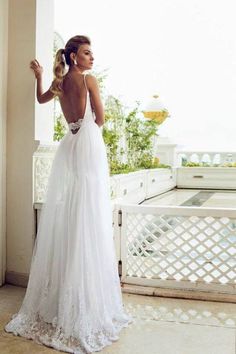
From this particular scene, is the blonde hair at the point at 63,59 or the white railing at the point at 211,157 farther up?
the blonde hair at the point at 63,59

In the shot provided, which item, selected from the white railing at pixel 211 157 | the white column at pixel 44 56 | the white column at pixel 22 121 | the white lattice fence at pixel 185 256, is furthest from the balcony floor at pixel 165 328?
the white railing at pixel 211 157

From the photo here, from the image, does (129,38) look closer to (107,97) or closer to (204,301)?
(107,97)

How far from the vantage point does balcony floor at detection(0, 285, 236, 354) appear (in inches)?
83.7

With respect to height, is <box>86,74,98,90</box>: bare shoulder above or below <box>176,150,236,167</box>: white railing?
above

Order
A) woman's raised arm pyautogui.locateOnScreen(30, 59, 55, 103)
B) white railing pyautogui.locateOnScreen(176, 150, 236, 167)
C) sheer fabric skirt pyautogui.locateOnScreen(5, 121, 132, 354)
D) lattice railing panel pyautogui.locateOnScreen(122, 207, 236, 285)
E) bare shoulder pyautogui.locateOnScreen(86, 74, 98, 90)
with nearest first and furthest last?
sheer fabric skirt pyautogui.locateOnScreen(5, 121, 132, 354) < bare shoulder pyautogui.locateOnScreen(86, 74, 98, 90) < woman's raised arm pyautogui.locateOnScreen(30, 59, 55, 103) < lattice railing panel pyautogui.locateOnScreen(122, 207, 236, 285) < white railing pyautogui.locateOnScreen(176, 150, 236, 167)

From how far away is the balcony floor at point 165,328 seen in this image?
2125 mm

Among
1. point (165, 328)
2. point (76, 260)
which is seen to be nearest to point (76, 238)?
point (76, 260)

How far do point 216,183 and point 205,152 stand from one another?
3.77 feet

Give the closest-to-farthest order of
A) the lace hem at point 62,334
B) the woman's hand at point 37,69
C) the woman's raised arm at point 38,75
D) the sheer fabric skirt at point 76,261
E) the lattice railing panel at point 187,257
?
1. the lace hem at point 62,334
2. the sheer fabric skirt at point 76,261
3. the woman's raised arm at point 38,75
4. the woman's hand at point 37,69
5. the lattice railing panel at point 187,257

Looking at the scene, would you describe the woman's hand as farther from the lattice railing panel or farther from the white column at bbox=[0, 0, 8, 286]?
the lattice railing panel

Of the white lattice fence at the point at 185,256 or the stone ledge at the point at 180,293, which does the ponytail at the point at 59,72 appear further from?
the stone ledge at the point at 180,293

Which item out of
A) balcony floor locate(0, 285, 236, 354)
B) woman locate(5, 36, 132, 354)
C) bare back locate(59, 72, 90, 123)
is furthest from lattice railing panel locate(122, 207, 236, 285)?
bare back locate(59, 72, 90, 123)

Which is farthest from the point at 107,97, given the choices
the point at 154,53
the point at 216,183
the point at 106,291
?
the point at 106,291

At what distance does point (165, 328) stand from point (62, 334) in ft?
1.96
